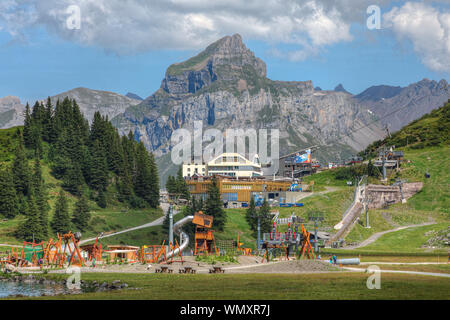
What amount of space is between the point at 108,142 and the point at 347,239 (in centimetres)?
9244

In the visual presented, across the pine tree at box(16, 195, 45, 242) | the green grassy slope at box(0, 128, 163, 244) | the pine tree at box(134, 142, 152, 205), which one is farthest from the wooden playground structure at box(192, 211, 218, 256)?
the pine tree at box(134, 142, 152, 205)

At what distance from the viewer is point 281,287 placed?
149ft

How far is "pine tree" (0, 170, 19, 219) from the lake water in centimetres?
6860

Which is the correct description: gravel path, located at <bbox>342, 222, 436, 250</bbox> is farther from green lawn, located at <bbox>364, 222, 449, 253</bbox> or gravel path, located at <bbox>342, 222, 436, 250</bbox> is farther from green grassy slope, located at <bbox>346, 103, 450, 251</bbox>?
green grassy slope, located at <bbox>346, 103, 450, 251</bbox>

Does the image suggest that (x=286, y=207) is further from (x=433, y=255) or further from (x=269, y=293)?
(x=269, y=293)

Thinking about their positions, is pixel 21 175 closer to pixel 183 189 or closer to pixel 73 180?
pixel 73 180

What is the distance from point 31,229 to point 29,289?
198ft

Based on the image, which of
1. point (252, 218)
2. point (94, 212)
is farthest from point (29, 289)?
point (94, 212)

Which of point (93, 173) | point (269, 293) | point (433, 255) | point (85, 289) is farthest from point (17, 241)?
point (269, 293)

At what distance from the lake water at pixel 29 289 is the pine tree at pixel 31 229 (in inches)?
2054

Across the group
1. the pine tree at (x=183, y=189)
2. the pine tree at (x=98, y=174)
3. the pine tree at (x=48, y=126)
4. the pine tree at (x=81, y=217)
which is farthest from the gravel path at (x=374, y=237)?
the pine tree at (x=48, y=126)

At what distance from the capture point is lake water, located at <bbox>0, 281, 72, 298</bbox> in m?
53.3
